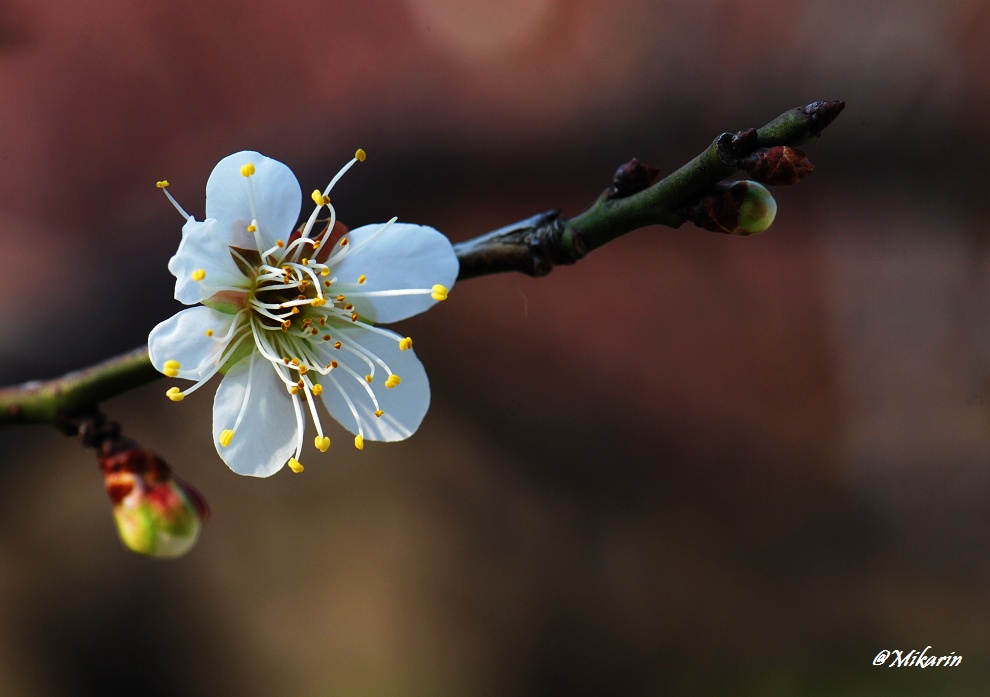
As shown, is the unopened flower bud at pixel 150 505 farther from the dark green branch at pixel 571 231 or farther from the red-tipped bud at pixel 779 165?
the red-tipped bud at pixel 779 165

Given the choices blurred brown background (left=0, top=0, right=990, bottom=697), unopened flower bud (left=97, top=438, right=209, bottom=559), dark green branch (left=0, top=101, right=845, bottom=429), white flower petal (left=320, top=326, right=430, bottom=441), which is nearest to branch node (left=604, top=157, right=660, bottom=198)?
dark green branch (left=0, top=101, right=845, bottom=429)

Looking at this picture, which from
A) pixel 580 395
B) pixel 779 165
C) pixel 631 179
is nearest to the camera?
pixel 779 165

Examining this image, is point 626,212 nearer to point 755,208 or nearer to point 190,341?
point 755,208

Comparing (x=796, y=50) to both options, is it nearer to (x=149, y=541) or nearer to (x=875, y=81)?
(x=875, y=81)

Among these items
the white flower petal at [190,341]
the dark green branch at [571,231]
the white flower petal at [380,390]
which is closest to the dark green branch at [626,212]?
the dark green branch at [571,231]
